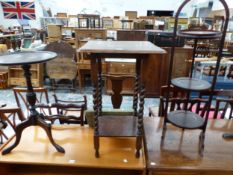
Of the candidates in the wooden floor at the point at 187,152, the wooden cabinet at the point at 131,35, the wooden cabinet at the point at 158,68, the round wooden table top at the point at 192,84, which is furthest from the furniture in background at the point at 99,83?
the wooden cabinet at the point at 131,35

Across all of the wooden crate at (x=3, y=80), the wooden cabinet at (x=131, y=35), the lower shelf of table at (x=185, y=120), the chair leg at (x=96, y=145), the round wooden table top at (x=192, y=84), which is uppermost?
the wooden cabinet at (x=131, y=35)

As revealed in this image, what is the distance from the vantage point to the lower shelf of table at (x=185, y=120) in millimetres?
→ 1348

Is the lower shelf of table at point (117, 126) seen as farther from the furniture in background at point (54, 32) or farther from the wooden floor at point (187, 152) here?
the furniture in background at point (54, 32)

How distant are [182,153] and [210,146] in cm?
24

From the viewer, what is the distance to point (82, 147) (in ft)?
4.75

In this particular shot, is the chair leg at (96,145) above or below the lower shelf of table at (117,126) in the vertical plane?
below

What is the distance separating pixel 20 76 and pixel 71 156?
3.13m

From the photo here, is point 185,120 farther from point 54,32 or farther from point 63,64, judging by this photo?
point 54,32

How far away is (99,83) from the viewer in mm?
1416

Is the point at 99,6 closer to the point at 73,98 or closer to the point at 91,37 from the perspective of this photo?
the point at 91,37

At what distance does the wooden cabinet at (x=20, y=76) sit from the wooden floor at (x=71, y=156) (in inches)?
93.5

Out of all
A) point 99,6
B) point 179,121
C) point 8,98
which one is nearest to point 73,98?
point 8,98

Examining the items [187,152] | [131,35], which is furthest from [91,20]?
[187,152]

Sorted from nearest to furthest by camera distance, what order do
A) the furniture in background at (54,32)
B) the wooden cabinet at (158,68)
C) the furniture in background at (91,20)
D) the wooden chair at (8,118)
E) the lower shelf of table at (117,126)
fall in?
the lower shelf of table at (117,126)
the wooden chair at (8,118)
the wooden cabinet at (158,68)
the furniture in background at (91,20)
the furniture in background at (54,32)
